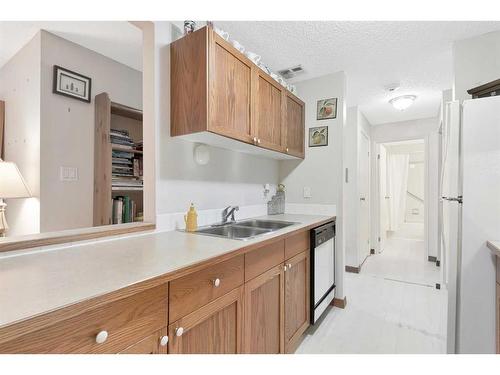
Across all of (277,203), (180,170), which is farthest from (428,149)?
(180,170)

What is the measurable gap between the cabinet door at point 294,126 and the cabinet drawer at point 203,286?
1.37 meters

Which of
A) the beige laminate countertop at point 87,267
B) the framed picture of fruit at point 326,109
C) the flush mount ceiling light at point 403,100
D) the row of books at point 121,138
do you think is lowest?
the beige laminate countertop at point 87,267

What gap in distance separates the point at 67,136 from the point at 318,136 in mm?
2306

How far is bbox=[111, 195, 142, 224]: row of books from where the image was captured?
233 cm

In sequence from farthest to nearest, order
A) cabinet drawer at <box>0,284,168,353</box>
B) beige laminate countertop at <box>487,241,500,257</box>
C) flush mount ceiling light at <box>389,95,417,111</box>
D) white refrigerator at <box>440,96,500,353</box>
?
1. flush mount ceiling light at <box>389,95,417,111</box>
2. white refrigerator at <box>440,96,500,353</box>
3. beige laminate countertop at <box>487,241,500,257</box>
4. cabinet drawer at <box>0,284,168,353</box>

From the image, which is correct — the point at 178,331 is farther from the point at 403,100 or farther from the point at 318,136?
the point at 403,100

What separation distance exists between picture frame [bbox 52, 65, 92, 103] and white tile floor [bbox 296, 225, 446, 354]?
8.92 ft

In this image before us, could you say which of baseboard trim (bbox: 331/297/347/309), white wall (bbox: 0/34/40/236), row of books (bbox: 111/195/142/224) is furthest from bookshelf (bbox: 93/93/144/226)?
baseboard trim (bbox: 331/297/347/309)

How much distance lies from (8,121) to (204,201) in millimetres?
2072

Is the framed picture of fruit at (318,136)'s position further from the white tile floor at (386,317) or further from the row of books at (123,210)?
the row of books at (123,210)

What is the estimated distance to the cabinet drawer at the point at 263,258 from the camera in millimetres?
1251

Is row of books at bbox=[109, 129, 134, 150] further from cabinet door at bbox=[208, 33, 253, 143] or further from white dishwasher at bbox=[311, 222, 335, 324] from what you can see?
white dishwasher at bbox=[311, 222, 335, 324]

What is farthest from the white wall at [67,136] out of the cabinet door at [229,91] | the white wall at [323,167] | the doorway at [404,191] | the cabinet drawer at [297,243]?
the doorway at [404,191]

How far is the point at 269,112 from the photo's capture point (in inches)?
78.7
